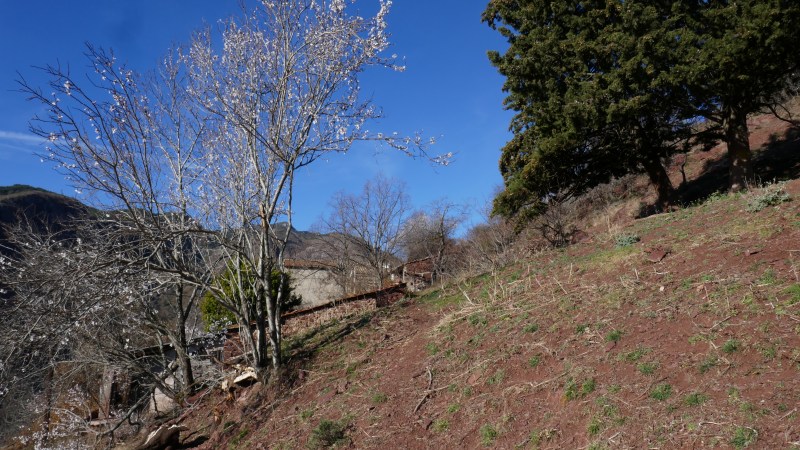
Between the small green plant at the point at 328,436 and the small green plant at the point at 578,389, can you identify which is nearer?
the small green plant at the point at 578,389

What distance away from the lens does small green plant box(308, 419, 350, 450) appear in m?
5.96

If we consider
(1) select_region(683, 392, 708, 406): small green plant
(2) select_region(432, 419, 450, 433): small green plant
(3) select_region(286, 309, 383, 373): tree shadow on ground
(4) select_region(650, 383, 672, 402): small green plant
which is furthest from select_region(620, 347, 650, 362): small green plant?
(3) select_region(286, 309, 383, 373): tree shadow on ground

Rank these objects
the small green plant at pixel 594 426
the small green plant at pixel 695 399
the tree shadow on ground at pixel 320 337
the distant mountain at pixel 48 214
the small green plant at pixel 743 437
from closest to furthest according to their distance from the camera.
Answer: the small green plant at pixel 743 437 → the small green plant at pixel 695 399 → the small green plant at pixel 594 426 → the distant mountain at pixel 48 214 → the tree shadow on ground at pixel 320 337

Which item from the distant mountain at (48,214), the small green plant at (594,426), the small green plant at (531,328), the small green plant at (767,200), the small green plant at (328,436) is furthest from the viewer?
the distant mountain at (48,214)

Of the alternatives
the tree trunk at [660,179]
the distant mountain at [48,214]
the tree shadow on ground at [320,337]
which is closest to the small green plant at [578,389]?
the tree shadow on ground at [320,337]

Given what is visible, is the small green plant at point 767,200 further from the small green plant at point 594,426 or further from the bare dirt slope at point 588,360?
the small green plant at point 594,426

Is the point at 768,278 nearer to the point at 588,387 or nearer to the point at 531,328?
the point at 588,387

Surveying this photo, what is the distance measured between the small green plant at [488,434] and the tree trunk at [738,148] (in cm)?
1016

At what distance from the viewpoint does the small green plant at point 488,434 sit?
4.69m

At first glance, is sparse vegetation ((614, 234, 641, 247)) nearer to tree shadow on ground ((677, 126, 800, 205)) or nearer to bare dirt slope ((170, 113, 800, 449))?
bare dirt slope ((170, 113, 800, 449))

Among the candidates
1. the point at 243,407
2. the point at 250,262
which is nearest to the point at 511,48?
the point at 250,262

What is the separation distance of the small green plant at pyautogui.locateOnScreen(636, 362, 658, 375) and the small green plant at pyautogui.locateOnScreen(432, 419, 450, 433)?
6.27ft

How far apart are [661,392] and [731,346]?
0.71 metres

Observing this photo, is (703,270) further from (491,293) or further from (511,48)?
(511,48)
